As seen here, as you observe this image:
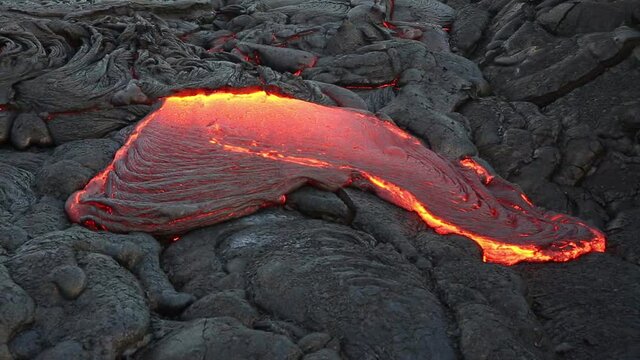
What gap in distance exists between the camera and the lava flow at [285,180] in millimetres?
4801

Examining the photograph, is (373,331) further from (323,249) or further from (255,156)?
(255,156)

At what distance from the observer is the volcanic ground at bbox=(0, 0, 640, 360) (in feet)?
11.7

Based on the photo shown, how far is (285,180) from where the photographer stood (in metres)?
5.11

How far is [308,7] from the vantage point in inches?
408

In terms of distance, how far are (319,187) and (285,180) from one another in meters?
0.37

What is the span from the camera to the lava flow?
4801mm

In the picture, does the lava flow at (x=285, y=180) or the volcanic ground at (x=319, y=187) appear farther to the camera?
the lava flow at (x=285, y=180)

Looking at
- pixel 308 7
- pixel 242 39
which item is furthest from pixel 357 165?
pixel 308 7

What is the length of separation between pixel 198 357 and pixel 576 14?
805 centimetres

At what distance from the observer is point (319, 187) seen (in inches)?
203

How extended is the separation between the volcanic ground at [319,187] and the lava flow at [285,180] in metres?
0.03

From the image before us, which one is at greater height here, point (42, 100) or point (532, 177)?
point (42, 100)

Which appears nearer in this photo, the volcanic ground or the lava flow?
the volcanic ground

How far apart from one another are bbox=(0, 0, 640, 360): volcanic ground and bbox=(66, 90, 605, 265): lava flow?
0.09 feet
